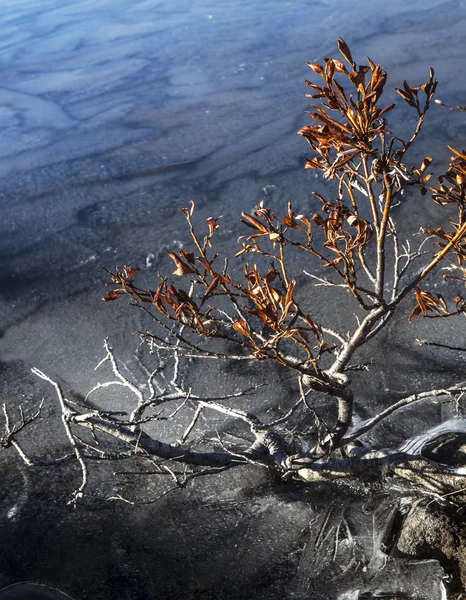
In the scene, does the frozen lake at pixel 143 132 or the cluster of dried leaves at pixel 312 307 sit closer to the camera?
the cluster of dried leaves at pixel 312 307

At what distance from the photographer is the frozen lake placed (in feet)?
17.0

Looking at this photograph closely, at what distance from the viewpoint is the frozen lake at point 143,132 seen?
17.0 ft

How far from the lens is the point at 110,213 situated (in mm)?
6285

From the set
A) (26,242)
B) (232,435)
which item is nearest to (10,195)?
(26,242)

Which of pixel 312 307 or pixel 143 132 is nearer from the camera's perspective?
pixel 312 307

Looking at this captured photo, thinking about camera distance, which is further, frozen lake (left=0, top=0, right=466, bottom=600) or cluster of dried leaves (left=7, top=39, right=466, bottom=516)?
frozen lake (left=0, top=0, right=466, bottom=600)

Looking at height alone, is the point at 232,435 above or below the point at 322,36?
below

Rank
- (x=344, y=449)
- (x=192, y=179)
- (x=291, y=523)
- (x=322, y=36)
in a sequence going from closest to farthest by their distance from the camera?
(x=291, y=523) < (x=344, y=449) < (x=192, y=179) < (x=322, y=36)

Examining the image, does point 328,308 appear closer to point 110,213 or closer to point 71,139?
point 110,213

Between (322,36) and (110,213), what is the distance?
219 inches

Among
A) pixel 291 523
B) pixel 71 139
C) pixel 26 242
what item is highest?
pixel 71 139

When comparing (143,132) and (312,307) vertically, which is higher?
(143,132)

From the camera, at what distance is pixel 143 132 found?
7.77m

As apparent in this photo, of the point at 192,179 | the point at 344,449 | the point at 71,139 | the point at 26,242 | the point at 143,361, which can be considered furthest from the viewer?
the point at 71,139
